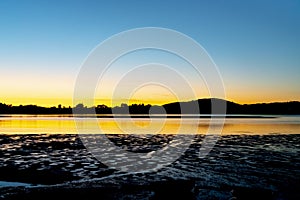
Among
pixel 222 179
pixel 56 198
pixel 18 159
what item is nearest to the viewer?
pixel 56 198

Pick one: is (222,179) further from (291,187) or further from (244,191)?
(291,187)

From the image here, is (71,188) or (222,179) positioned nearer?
(71,188)

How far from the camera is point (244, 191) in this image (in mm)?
11227

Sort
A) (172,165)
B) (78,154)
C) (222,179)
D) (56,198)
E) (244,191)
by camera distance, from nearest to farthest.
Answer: (56,198)
(244,191)
(222,179)
(172,165)
(78,154)

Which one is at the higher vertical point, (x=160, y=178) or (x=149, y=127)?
(x=149, y=127)

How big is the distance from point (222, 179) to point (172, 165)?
3.71m

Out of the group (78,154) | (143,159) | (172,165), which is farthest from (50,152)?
(172,165)

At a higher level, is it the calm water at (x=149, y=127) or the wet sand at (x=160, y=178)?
the calm water at (x=149, y=127)

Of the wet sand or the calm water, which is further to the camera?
the calm water

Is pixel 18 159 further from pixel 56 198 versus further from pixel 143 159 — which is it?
pixel 56 198

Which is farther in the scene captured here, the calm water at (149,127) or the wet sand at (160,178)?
the calm water at (149,127)

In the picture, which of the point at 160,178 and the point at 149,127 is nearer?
the point at 160,178

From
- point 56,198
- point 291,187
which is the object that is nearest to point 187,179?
point 291,187

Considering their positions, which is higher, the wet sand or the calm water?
the calm water
